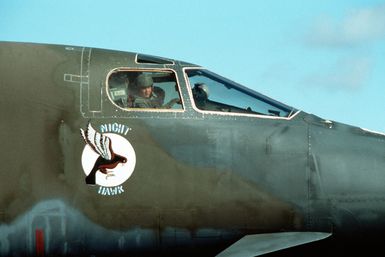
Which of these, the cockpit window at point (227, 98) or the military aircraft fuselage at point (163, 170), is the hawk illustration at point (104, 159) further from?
the cockpit window at point (227, 98)

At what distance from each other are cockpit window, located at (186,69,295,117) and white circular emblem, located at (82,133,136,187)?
43.5 inches

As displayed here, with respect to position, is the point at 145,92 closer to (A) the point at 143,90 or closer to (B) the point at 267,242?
(A) the point at 143,90

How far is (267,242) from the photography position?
10.5 metres

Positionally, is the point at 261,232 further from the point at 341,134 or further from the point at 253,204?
the point at 341,134

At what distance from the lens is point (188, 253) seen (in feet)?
35.1

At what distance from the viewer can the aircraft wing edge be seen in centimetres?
1043

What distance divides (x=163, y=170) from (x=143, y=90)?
114 cm

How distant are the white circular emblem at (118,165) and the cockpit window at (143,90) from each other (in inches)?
19.8

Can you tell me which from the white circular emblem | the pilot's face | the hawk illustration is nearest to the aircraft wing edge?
the white circular emblem

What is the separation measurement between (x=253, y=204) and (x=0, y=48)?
13.3 ft

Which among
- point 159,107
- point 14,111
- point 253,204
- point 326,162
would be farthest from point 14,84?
point 326,162

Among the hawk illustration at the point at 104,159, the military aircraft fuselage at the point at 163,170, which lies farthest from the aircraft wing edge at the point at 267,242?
the hawk illustration at the point at 104,159

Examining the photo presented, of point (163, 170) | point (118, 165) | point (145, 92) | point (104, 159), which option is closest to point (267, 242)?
point (163, 170)

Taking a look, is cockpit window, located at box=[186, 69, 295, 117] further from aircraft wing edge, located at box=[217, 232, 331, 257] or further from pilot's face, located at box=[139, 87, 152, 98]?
aircraft wing edge, located at box=[217, 232, 331, 257]
